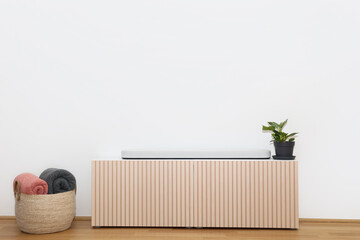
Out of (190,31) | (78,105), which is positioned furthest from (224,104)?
(78,105)

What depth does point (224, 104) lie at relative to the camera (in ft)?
9.29

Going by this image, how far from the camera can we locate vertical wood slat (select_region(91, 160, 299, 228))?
249 cm

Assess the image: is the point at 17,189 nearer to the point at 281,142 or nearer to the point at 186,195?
the point at 186,195

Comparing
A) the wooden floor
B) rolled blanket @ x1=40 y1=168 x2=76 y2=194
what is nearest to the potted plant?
the wooden floor

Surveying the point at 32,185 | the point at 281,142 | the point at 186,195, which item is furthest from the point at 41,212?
the point at 281,142

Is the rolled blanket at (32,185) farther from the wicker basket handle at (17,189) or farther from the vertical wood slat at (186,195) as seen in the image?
the vertical wood slat at (186,195)

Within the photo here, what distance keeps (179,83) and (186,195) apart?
90 centimetres

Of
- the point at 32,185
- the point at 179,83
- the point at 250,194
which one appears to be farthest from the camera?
the point at 179,83

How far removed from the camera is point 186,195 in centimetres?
252

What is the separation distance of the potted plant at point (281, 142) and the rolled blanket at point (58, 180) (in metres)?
1.46

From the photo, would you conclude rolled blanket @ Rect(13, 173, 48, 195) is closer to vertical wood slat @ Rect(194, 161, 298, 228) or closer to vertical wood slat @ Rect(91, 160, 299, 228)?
vertical wood slat @ Rect(91, 160, 299, 228)

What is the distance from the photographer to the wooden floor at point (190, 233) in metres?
2.33

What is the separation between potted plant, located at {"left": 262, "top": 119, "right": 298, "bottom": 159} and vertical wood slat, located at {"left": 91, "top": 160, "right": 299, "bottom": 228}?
0.46 ft

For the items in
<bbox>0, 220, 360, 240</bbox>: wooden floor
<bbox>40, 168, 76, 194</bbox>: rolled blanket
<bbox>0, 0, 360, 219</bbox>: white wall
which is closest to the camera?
<bbox>0, 220, 360, 240</bbox>: wooden floor
